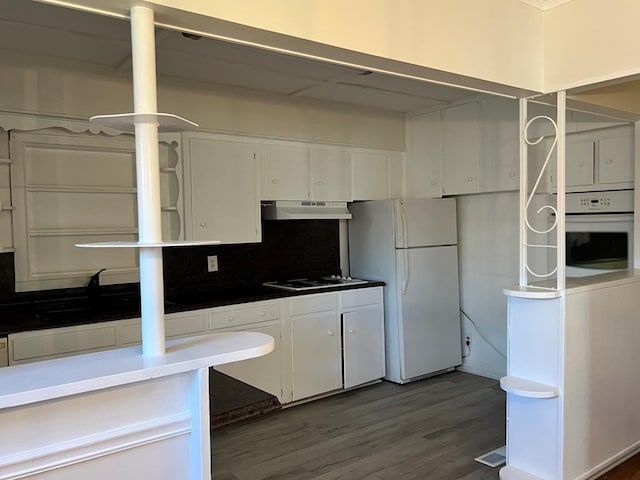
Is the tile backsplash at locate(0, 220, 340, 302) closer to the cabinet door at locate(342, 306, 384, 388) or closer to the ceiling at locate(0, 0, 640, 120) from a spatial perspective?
the cabinet door at locate(342, 306, 384, 388)

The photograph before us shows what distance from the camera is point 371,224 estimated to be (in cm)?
453

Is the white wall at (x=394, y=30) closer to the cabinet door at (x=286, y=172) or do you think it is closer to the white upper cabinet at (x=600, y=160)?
the white upper cabinet at (x=600, y=160)

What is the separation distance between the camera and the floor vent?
2993 mm

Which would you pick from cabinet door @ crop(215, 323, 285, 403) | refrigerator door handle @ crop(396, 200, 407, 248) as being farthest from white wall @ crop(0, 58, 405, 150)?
cabinet door @ crop(215, 323, 285, 403)

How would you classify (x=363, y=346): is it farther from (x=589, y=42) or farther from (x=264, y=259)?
(x=589, y=42)

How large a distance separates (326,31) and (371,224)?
2.67 meters

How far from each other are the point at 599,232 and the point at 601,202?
211 mm

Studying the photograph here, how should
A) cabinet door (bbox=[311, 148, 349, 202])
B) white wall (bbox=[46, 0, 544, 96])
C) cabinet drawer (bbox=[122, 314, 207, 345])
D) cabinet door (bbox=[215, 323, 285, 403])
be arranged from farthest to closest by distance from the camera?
cabinet door (bbox=[311, 148, 349, 202]) < cabinet door (bbox=[215, 323, 285, 403]) < cabinet drawer (bbox=[122, 314, 207, 345]) < white wall (bbox=[46, 0, 544, 96])

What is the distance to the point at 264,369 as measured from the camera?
12.2ft

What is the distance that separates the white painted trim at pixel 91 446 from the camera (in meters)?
1.34

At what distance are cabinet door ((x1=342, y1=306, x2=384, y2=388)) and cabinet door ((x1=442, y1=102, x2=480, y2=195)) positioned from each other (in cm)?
129

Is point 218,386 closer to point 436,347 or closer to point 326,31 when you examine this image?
point 326,31

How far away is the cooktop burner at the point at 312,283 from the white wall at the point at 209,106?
3.84 feet

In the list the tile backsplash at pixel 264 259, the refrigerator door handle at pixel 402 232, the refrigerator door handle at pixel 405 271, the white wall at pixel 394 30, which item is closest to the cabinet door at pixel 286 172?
the tile backsplash at pixel 264 259
